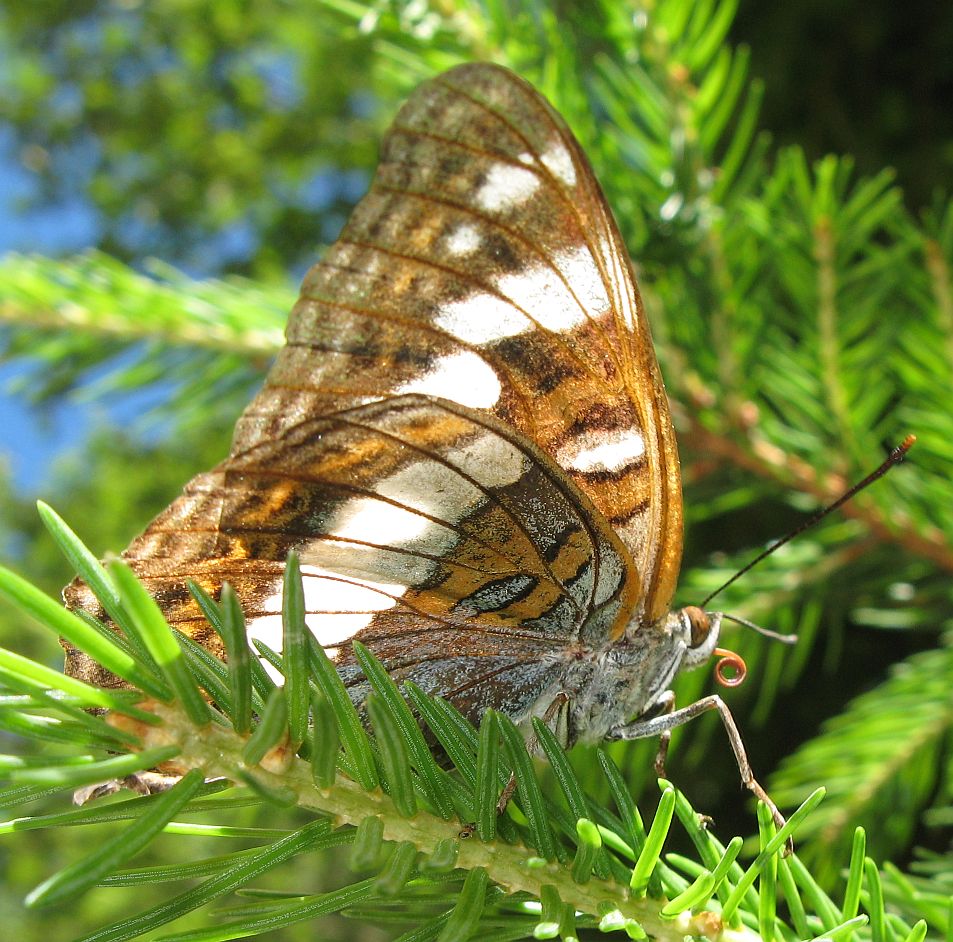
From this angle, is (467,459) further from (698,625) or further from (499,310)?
(698,625)

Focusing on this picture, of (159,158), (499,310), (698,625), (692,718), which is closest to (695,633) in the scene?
(698,625)

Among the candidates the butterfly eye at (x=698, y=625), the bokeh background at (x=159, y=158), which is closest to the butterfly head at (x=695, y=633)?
the butterfly eye at (x=698, y=625)

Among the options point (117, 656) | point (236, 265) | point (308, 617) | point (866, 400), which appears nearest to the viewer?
point (117, 656)

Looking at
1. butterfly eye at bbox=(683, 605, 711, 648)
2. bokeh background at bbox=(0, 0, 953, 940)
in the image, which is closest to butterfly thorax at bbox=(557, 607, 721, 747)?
butterfly eye at bbox=(683, 605, 711, 648)

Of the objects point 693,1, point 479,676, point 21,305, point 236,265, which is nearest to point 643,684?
point 479,676

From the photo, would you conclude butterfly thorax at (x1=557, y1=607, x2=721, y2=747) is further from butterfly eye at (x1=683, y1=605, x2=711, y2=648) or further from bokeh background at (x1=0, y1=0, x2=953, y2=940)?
bokeh background at (x1=0, y1=0, x2=953, y2=940)

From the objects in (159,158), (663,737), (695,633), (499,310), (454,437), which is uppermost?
(159,158)

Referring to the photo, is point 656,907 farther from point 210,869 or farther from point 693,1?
point 693,1

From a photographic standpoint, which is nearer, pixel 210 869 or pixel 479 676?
pixel 210 869
